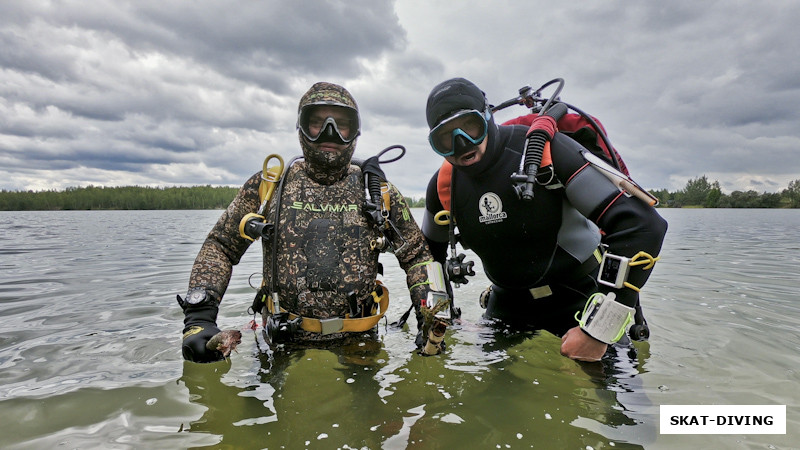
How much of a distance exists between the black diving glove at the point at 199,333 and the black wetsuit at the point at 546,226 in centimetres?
223

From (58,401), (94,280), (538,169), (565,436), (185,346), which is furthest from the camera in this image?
(94,280)

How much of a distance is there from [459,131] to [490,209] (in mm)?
789

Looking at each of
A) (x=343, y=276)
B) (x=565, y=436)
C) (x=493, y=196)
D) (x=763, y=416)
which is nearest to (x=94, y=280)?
(x=343, y=276)

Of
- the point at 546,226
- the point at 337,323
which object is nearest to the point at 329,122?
the point at 337,323

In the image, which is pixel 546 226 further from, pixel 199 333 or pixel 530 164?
pixel 199 333

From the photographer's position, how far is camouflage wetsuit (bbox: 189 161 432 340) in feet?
11.3

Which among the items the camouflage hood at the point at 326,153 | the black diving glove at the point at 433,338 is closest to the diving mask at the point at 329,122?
the camouflage hood at the point at 326,153

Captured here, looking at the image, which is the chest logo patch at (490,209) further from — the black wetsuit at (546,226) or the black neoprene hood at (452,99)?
the black neoprene hood at (452,99)

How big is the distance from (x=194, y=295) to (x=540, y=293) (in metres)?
3.06

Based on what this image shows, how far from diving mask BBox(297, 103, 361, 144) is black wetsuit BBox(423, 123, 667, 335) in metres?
1.05

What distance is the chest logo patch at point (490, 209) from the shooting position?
3.55 meters

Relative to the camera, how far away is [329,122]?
3.44m

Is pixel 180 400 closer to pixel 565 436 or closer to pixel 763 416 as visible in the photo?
pixel 565 436

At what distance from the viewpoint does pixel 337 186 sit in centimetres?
374
